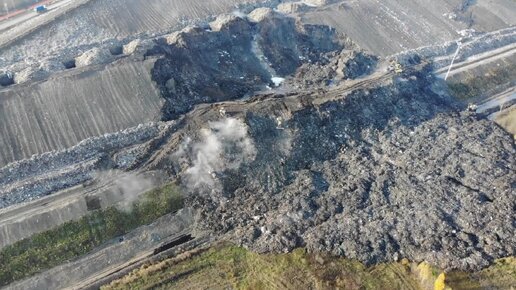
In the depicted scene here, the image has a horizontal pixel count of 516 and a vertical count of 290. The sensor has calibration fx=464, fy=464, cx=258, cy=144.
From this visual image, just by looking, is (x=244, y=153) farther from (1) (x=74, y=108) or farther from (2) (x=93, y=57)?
(2) (x=93, y=57)

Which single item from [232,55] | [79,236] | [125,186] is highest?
[232,55]

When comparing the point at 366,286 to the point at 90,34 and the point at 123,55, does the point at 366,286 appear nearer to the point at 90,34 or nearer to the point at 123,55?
the point at 123,55

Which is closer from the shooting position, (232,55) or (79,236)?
(79,236)

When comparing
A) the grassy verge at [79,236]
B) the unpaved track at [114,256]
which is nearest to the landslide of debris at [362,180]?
the unpaved track at [114,256]

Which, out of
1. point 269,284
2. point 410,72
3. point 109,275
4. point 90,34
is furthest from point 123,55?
point 410,72

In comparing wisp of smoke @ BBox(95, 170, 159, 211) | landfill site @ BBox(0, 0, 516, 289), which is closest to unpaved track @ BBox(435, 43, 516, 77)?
landfill site @ BBox(0, 0, 516, 289)

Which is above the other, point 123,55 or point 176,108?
point 123,55

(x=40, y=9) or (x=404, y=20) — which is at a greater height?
(x=40, y=9)

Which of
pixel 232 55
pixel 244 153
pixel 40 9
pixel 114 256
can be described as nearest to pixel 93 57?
pixel 40 9
